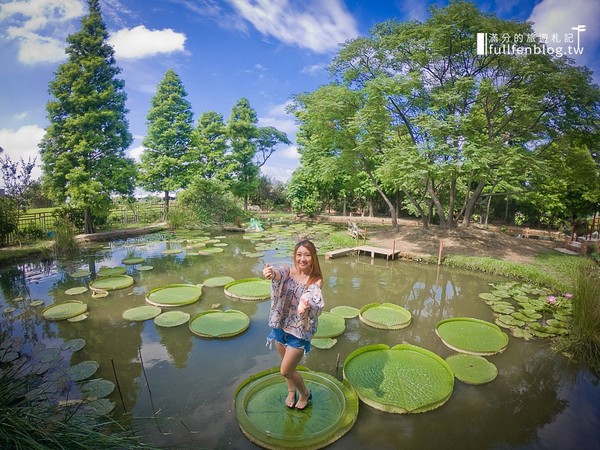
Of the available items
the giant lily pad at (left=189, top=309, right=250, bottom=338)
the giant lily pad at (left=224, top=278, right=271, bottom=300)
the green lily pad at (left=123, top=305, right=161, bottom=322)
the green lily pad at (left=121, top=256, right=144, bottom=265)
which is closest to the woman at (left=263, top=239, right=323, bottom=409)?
the giant lily pad at (left=189, top=309, right=250, bottom=338)

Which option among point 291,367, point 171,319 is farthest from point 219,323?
point 291,367

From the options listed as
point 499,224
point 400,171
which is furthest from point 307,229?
point 499,224

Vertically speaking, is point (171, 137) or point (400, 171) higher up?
point (171, 137)

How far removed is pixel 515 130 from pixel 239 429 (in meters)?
14.3

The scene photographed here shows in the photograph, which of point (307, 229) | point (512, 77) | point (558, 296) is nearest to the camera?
point (558, 296)

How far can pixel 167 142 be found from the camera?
18.3 meters

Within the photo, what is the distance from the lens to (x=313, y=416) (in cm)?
302

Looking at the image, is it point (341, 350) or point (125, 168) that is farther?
point (125, 168)

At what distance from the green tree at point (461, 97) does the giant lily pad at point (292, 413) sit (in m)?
8.26

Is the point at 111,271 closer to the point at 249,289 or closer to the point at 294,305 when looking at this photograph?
the point at 249,289

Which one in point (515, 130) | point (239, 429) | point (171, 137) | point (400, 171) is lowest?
point (239, 429)

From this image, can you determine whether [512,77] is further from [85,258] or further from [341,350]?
[85,258]

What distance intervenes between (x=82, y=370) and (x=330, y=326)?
363 cm

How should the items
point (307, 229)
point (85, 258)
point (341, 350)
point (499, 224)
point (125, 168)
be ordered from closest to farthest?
point (341, 350) < point (85, 258) < point (125, 168) < point (307, 229) < point (499, 224)
